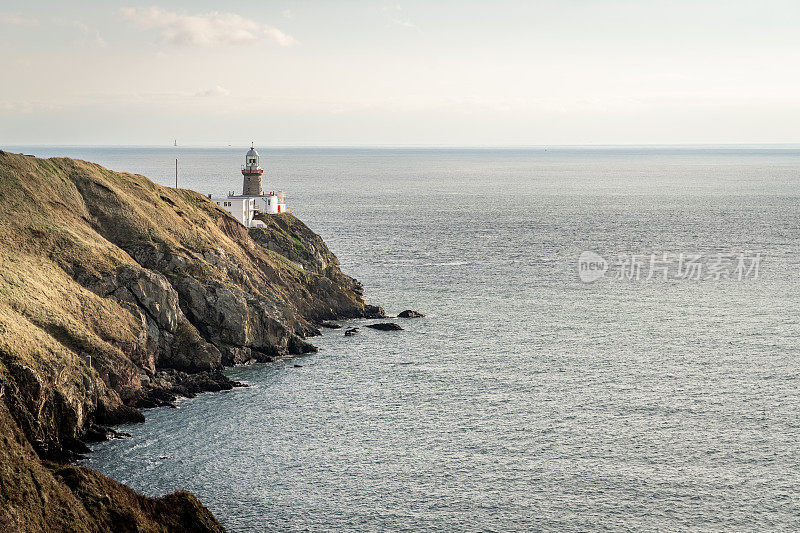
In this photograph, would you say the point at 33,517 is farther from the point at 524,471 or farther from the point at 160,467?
the point at 524,471

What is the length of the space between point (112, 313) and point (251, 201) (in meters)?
52.1

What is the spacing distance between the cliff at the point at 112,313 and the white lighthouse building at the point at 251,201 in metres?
6.95

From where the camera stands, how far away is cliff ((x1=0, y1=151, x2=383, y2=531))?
50.7 m

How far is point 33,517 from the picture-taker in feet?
151

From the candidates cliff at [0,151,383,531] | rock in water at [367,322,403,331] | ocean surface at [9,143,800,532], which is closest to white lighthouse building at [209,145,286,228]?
cliff at [0,151,383,531]

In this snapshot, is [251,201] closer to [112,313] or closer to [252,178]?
[252,178]

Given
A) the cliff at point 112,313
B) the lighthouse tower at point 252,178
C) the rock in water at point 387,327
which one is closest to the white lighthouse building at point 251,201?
the lighthouse tower at point 252,178

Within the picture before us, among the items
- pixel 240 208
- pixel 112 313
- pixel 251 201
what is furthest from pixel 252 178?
pixel 112 313

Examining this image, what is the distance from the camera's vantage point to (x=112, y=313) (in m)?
77.3

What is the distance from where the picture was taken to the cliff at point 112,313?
50656mm

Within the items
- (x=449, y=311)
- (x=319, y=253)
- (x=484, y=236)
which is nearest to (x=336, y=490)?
(x=449, y=311)

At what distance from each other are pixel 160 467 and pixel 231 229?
56.6 m

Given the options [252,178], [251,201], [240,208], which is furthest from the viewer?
[252,178]

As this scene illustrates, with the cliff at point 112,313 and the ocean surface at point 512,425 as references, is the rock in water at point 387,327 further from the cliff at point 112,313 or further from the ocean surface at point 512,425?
the cliff at point 112,313
